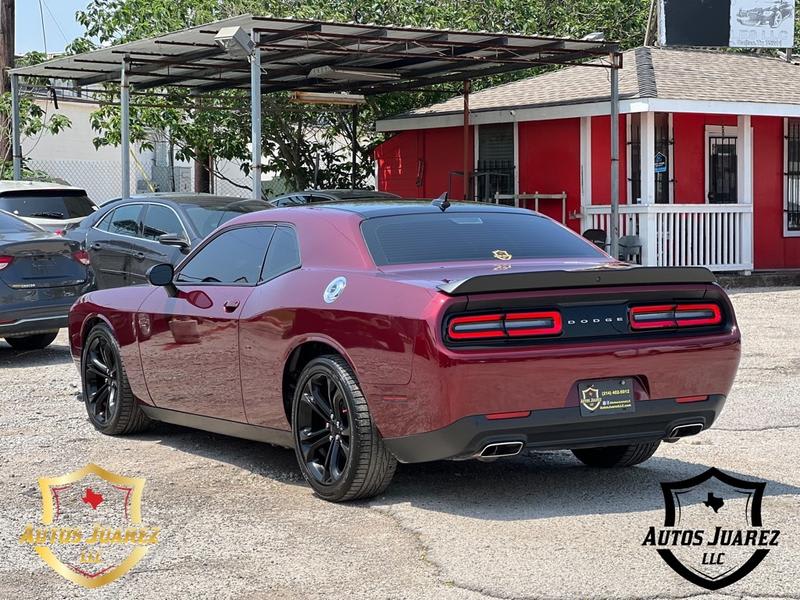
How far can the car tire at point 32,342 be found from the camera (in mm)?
13852

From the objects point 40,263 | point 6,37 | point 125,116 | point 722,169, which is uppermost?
point 6,37

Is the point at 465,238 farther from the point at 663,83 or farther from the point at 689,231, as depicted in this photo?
the point at 663,83

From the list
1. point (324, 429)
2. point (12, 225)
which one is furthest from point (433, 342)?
point (12, 225)

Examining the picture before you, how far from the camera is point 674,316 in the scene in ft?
21.1

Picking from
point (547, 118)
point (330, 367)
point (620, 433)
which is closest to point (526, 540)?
point (620, 433)

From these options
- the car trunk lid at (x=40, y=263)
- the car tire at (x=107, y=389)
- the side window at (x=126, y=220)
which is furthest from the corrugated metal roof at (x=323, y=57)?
the car tire at (x=107, y=389)

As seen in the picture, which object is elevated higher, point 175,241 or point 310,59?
point 310,59

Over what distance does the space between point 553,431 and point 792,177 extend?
17.3 metres

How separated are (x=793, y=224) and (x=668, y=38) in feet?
12.9

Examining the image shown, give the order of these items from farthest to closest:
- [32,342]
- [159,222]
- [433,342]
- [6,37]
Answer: [6,37] → [159,222] → [32,342] → [433,342]

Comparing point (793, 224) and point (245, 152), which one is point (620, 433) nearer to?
point (793, 224)

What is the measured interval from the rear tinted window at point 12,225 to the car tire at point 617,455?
25.5 feet

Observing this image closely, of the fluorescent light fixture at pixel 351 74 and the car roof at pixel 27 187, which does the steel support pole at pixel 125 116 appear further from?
the fluorescent light fixture at pixel 351 74

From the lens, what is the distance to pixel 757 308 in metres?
17.1
